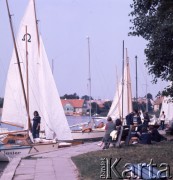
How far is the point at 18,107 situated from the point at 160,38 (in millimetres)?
14282

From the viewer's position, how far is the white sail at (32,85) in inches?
1171

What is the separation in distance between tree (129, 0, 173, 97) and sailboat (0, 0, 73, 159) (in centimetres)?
1073

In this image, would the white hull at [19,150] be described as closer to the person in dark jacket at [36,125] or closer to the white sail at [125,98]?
the person in dark jacket at [36,125]

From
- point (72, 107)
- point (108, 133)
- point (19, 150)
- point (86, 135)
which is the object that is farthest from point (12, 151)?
point (72, 107)

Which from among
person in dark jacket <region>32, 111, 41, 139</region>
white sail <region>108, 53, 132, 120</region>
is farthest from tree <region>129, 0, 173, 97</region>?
white sail <region>108, 53, 132, 120</region>

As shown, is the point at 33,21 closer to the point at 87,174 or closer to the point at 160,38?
the point at 160,38

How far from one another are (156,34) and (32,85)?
14.3 metres

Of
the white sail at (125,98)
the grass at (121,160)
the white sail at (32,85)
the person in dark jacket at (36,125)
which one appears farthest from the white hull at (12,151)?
the white sail at (125,98)

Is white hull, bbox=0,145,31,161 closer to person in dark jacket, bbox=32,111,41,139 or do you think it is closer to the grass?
person in dark jacket, bbox=32,111,41,139

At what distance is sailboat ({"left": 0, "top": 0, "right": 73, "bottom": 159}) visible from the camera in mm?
29078

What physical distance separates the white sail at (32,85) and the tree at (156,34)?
11168 mm

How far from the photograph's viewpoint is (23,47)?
30.9m

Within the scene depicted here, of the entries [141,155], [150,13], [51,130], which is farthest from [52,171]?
[51,130]

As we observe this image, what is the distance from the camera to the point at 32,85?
1210 inches
